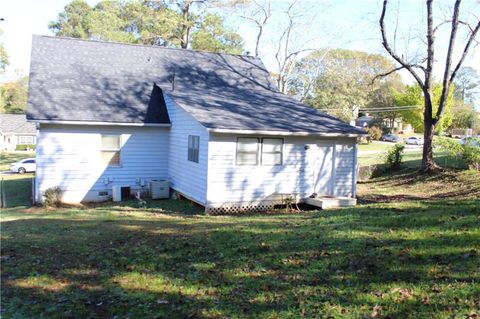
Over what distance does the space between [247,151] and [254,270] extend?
8206 millimetres

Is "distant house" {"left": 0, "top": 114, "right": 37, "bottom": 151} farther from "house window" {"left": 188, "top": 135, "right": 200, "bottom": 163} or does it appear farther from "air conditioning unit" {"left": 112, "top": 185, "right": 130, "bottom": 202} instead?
"house window" {"left": 188, "top": 135, "right": 200, "bottom": 163}

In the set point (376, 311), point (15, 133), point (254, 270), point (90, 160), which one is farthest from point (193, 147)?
point (15, 133)

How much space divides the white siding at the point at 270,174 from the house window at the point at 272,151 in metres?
0.16

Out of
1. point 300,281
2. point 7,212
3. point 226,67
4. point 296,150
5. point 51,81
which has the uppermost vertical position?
point 226,67

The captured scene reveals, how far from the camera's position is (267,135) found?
14391mm

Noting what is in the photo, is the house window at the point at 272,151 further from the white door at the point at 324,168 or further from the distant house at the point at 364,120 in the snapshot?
the distant house at the point at 364,120

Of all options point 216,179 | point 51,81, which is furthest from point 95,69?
point 216,179

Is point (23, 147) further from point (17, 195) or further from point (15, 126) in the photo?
point (17, 195)

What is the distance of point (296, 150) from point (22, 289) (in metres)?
10.5

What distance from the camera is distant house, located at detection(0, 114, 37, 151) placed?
61.1 meters

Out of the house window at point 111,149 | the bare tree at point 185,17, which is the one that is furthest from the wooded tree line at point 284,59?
the house window at point 111,149

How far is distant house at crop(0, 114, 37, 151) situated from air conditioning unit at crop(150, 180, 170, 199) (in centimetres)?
5122

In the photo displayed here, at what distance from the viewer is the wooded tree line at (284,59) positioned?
3484 cm

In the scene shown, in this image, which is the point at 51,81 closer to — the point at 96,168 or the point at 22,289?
the point at 96,168
